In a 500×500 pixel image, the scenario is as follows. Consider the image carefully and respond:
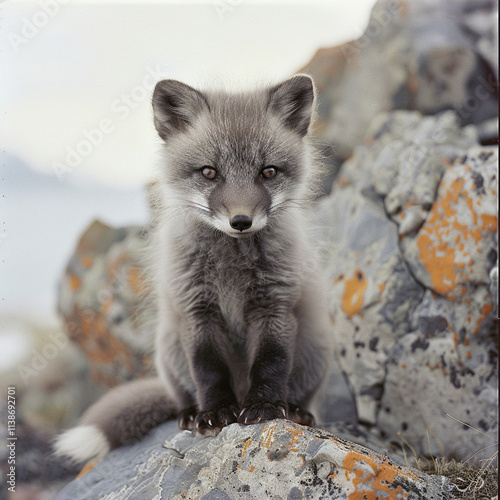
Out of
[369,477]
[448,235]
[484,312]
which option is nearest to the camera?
[369,477]

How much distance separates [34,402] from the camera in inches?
165

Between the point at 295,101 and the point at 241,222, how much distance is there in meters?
0.74

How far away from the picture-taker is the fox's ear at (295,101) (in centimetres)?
218

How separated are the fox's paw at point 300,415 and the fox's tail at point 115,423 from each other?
69 cm

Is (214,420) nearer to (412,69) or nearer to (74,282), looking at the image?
(74,282)

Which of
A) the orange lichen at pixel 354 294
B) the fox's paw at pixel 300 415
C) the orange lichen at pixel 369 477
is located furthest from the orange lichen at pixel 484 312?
the orange lichen at pixel 369 477

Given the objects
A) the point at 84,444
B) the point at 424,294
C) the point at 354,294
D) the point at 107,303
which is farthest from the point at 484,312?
the point at 107,303

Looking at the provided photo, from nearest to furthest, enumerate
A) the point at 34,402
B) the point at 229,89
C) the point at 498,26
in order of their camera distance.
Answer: the point at 229,89, the point at 498,26, the point at 34,402

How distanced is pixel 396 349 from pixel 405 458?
69cm

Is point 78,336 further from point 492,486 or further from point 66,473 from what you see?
point 492,486

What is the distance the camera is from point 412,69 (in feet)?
13.6

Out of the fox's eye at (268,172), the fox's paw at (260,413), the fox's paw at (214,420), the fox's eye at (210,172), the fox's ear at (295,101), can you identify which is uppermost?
the fox's ear at (295,101)

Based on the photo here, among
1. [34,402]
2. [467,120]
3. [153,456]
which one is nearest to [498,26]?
[467,120]

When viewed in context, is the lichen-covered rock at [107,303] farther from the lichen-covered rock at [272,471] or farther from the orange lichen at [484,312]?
the orange lichen at [484,312]
